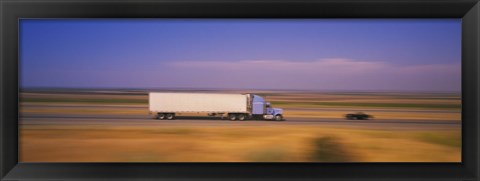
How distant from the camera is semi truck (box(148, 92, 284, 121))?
2289 millimetres

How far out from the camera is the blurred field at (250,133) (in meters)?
2.00

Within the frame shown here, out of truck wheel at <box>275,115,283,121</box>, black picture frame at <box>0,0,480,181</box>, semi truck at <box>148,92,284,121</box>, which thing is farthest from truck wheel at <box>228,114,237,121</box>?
A: black picture frame at <box>0,0,480,181</box>

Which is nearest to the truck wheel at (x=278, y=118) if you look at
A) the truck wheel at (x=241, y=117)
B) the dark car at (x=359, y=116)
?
the truck wheel at (x=241, y=117)

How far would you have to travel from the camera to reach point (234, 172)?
1835mm

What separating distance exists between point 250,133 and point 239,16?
0.83 metres

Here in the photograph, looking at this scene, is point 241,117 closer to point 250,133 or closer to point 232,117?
point 232,117

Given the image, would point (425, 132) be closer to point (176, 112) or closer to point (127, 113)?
point (176, 112)

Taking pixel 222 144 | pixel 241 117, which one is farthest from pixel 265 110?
pixel 222 144

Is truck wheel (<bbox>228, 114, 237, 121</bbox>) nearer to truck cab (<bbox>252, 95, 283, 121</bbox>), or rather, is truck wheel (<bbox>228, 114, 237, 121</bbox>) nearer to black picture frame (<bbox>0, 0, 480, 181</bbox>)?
truck cab (<bbox>252, 95, 283, 121</bbox>)

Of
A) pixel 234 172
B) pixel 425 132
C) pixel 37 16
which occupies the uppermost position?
pixel 37 16

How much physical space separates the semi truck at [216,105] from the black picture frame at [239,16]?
1.65 ft

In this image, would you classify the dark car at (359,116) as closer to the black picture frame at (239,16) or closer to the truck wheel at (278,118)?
the truck wheel at (278,118)

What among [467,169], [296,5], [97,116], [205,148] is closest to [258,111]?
[205,148]

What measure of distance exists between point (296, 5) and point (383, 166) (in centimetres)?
91
